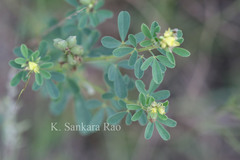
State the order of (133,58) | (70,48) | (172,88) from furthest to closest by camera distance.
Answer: (172,88) < (70,48) < (133,58)

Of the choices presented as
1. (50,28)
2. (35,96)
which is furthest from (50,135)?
(50,28)

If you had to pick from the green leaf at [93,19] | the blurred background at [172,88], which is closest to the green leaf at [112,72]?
the green leaf at [93,19]

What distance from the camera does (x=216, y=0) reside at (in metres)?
4.70

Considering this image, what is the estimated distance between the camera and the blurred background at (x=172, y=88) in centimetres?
438

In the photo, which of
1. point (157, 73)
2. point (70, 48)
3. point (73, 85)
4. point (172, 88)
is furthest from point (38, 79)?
Answer: point (172, 88)

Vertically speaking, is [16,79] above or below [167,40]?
above

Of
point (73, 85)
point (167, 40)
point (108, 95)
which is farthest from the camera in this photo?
point (73, 85)

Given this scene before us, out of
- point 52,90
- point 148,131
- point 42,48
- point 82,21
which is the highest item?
point 82,21

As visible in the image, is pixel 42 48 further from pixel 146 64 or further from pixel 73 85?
pixel 146 64

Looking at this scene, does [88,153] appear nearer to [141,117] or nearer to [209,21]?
[141,117]

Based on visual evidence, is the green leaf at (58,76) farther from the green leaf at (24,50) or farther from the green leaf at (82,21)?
the green leaf at (82,21)

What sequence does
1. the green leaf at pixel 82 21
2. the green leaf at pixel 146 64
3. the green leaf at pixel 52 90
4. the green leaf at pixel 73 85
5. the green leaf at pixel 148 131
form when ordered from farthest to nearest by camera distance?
the green leaf at pixel 73 85
the green leaf at pixel 82 21
the green leaf at pixel 52 90
the green leaf at pixel 148 131
the green leaf at pixel 146 64

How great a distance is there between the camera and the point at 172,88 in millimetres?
4758

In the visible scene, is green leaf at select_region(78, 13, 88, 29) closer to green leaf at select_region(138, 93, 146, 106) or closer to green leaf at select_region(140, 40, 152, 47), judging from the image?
green leaf at select_region(140, 40, 152, 47)
